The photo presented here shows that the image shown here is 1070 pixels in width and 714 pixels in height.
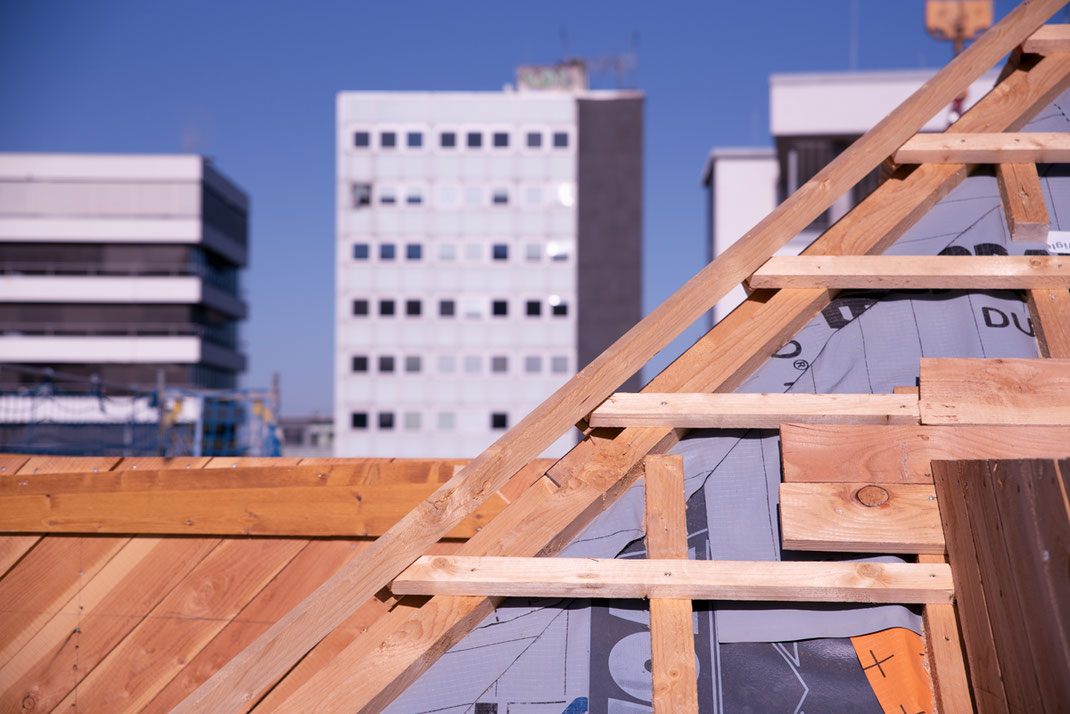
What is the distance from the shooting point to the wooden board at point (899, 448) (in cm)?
262

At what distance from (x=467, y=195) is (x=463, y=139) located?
3.46 meters

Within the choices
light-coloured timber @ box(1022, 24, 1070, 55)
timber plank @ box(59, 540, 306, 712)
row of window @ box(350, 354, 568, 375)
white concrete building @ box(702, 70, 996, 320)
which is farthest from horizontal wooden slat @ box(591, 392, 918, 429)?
row of window @ box(350, 354, 568, 375)

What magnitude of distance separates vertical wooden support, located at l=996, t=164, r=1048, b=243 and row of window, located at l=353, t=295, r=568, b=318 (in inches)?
1725

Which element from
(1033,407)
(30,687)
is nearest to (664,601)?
(1033,407)

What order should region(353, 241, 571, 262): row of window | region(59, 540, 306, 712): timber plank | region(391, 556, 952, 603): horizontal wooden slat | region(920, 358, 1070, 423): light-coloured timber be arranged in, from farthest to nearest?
region(353, 241, 571, 262): row of window → region(59, 540, 306, 712): timber plank → region(920, 358, 1070, 423): light-coloured timber → region(391, 556, 952, 603): horizontal wooden slat

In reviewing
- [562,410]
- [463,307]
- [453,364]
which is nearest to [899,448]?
[562,410]

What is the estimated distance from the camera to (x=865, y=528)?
2.57m

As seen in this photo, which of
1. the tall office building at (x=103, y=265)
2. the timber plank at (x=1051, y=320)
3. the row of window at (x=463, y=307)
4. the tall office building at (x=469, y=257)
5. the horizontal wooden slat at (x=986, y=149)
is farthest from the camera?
the tall office building at (x=103, y=265)

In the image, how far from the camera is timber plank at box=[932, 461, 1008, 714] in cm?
222

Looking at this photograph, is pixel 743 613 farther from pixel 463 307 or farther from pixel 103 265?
pixel 103 265

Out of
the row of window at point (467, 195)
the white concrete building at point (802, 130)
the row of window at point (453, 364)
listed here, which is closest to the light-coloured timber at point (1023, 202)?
the white concrete building at point (802, 130)

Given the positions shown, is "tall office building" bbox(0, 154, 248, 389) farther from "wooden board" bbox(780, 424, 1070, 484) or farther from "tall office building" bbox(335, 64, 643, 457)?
"wooden board" bbox(780, 424, 1070, 484)

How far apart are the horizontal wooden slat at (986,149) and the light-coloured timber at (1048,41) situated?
0.54m

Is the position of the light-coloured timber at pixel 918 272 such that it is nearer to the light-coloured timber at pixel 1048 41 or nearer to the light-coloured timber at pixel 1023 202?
the light-coloured timber at pixel 1023 202
